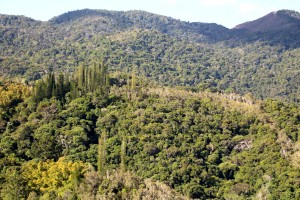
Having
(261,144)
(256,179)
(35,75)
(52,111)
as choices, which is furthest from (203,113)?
(35,75)

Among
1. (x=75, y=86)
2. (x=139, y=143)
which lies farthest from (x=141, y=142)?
(x=75, y=86)

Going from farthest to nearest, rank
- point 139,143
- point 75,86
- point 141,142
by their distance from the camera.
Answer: point 75,86 → point 141,142 → point 139,143

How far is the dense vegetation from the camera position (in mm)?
59406

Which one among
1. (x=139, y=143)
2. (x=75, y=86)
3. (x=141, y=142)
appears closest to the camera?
(x=139, y=143)

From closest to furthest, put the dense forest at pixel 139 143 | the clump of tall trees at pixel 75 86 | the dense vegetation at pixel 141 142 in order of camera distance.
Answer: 1. the dense forest at pixel 139 143
2. the dense vegetation at pixel 141 142
3. the clump of tall trees at pixel 75 86

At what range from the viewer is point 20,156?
67.8 m

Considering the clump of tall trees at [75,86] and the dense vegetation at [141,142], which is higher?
the clump of tall trees at [75,86]

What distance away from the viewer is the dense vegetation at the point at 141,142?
59406 mm

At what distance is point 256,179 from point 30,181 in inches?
1289

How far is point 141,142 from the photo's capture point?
76.1 meters

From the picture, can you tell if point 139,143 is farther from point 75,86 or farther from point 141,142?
point 75,86

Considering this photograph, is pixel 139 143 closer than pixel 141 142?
Yes

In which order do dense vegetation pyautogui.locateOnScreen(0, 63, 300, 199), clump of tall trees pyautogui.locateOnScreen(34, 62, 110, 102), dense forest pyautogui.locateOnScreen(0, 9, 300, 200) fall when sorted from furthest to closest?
clump of tall trees pyautogui.locateOnScreen(34, 62, 110, 102) → dense vegetation pyautogui.locateOnScreen(0, 63, 300, 199) → dense forest pyautogui.locateOnScreen(0, 9, 300, 200)

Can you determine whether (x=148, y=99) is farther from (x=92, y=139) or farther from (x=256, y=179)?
(x=256, y=179)
